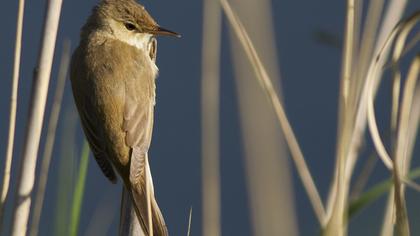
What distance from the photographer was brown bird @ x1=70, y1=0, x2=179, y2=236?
2.57m

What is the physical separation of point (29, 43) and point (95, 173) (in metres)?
0.99

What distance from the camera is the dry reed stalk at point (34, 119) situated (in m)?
1.84

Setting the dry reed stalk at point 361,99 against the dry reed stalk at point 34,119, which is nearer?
the dry reed stalk at point 361,99

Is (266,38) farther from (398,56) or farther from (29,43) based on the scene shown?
(29,43)

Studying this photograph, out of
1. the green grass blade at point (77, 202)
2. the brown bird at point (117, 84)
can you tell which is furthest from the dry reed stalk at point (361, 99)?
the brown bird at point (117, 84)

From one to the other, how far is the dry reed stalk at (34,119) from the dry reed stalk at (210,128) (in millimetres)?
320

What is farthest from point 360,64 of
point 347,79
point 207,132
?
point 207,132

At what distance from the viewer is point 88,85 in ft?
8.66

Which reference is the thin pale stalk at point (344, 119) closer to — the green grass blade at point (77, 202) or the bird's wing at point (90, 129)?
the green grass blade at point (77, 202)

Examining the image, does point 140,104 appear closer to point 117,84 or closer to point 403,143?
point 117,84

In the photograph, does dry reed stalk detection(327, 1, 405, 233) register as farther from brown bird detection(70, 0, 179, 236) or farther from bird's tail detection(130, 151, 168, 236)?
brown bird detection(70, 0, 179, 236)

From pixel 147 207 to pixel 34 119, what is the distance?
0.30 meters

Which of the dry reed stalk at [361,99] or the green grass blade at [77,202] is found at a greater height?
the dry reed stalk at [361,99]

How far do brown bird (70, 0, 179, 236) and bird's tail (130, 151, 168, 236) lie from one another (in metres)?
0.25
